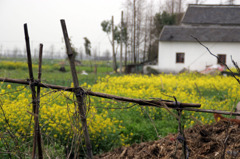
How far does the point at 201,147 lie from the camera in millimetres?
2650

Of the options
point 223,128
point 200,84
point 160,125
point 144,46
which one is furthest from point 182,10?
point 223,128

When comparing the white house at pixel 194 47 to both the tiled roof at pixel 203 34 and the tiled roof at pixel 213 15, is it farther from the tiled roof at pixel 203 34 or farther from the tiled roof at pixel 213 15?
the tiled roof at pixel 213 15

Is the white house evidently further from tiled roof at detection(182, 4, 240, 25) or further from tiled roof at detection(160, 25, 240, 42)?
tiled roof at detection(182, 4, 240, 25)

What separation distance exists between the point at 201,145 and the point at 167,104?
1143 millimetres

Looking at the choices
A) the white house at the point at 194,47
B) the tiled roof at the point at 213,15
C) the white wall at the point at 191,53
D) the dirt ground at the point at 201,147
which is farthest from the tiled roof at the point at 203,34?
the dirt ground at the point at 201,147

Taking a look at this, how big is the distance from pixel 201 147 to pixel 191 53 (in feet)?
72.1

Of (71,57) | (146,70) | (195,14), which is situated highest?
(195,14)

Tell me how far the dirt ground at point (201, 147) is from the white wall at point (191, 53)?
20.9m

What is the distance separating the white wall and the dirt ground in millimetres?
20942

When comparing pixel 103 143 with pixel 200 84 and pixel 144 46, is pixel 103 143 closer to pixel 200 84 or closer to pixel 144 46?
pixel 200 84

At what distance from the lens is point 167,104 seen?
181 cm

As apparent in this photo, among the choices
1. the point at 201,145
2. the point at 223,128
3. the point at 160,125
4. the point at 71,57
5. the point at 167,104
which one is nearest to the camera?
the point at 167,104

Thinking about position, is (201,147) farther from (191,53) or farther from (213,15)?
(213,15)

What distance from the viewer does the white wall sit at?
76.1 ft
